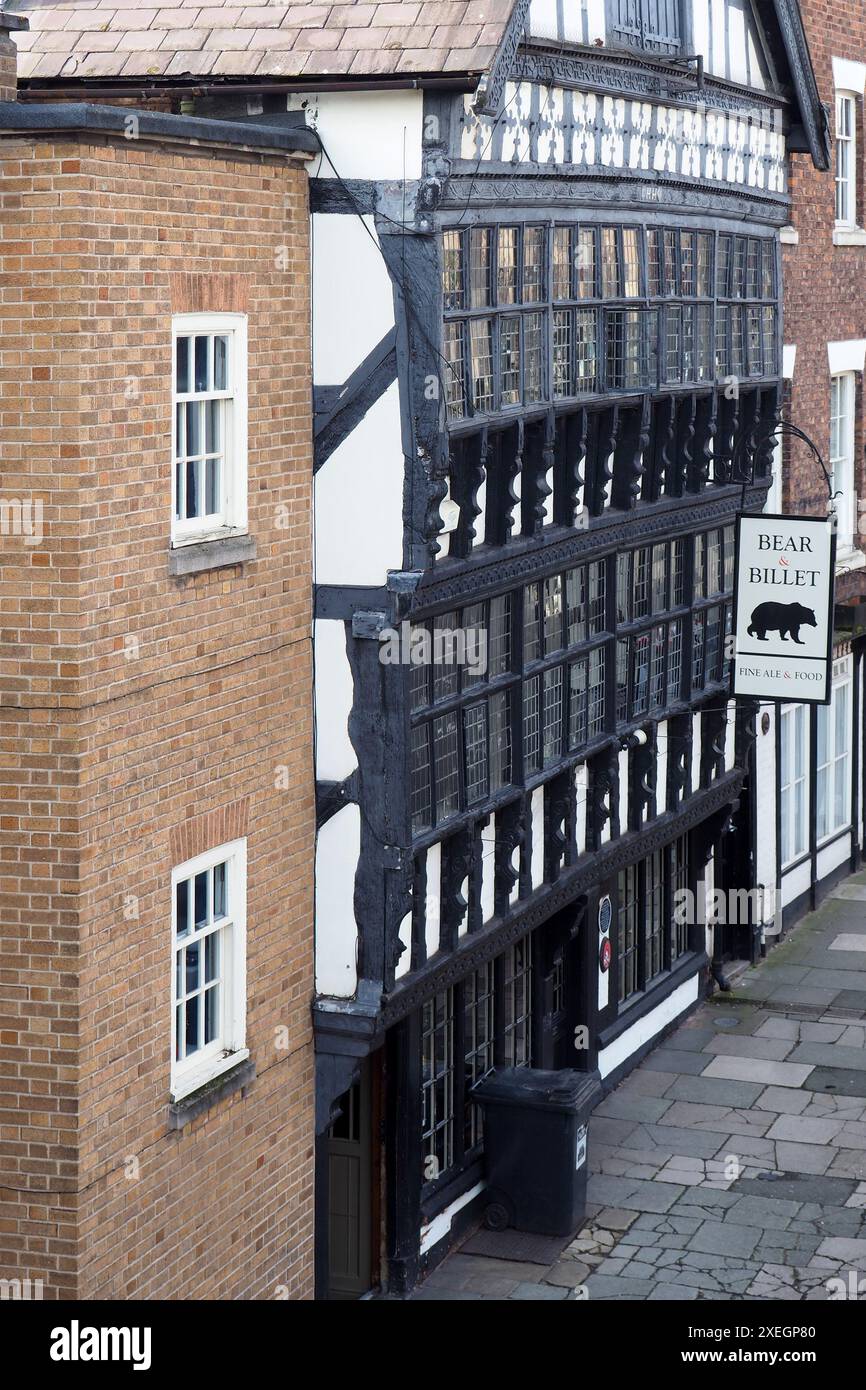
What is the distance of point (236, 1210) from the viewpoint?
11.5 metres

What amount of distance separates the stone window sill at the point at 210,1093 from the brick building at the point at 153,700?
0.02 metres

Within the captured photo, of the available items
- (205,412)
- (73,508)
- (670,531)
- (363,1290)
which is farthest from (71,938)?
(670,531)

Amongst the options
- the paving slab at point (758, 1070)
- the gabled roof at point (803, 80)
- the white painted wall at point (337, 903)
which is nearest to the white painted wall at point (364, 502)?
the white painted wall at point (337, 903)

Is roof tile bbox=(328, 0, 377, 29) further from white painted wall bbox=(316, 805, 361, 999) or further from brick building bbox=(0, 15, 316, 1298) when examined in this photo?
white painted wall bbox=(316, 805, 361, 999)

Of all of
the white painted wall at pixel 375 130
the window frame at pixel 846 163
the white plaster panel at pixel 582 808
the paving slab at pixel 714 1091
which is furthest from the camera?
the window frame at pixel 846 163

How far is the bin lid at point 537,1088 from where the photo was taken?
1448cm

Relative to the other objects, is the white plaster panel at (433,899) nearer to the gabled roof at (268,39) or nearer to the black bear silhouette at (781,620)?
the gabled roof at (268,39)

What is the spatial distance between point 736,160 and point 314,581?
7.54 meters

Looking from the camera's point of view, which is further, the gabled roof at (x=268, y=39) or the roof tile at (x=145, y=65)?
the roof tile at (x=145, y=65)

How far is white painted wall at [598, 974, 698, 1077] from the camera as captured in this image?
58.3ft

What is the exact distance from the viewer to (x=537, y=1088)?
14.7 m

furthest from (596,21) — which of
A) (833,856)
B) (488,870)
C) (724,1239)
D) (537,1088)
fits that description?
(833,856)

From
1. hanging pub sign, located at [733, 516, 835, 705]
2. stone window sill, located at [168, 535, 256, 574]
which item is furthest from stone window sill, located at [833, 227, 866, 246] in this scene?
stone window sill, located at [168, 535, 256, 574]

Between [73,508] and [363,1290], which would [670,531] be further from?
[73,508]
